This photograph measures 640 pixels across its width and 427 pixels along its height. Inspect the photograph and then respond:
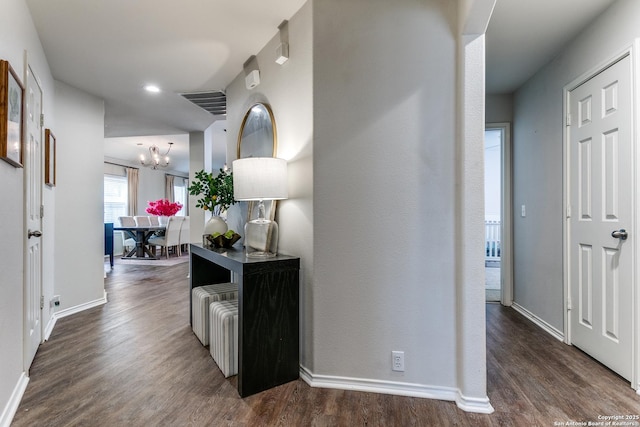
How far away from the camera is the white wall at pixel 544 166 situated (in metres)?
2.29

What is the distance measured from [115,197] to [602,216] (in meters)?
9.09

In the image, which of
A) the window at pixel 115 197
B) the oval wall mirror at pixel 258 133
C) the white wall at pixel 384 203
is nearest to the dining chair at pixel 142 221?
the window at pixel 115 197

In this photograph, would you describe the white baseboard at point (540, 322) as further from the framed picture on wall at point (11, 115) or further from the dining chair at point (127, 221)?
the dining chair at point (127, 221)

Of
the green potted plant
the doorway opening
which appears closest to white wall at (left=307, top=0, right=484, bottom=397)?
the green potted plant

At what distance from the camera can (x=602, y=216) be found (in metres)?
2.19

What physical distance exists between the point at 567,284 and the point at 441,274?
1500 millimetres

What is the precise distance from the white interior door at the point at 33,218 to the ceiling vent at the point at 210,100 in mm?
1420

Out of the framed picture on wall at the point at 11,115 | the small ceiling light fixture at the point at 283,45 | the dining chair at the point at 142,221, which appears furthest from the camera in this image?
the dining chair at the point at 142,221

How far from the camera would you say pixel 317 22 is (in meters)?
1.91

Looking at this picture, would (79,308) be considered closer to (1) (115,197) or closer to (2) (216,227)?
(2) (216,227)

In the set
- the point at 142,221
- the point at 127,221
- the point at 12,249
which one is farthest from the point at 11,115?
the point at 142,221

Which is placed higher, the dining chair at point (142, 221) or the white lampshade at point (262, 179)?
the white lampshade at point (262, 179)

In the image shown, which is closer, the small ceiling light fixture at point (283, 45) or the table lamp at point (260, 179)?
the table lamp at point (260, 179)

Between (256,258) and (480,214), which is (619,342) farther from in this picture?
(256,258)
